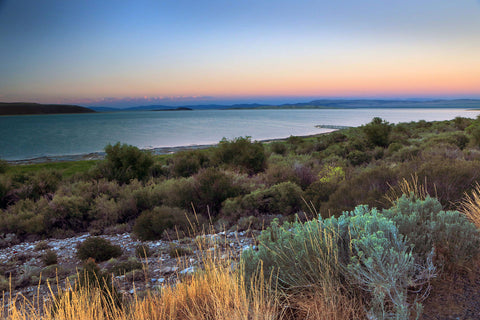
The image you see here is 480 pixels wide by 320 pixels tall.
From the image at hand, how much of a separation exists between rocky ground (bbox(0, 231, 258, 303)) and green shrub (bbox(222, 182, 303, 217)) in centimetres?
153

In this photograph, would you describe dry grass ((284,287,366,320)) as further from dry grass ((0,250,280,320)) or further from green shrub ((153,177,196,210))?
green shrub ((153,177,196,210))

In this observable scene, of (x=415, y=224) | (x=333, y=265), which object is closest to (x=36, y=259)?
(x=333, y=265)

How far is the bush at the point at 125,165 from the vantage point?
14562 millimetres

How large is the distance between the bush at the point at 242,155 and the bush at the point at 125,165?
4.14 metres

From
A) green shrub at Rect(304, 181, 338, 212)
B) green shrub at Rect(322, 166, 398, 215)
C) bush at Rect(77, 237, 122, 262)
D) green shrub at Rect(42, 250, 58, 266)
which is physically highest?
green shrub at Rect(322, 166, 398, 215)

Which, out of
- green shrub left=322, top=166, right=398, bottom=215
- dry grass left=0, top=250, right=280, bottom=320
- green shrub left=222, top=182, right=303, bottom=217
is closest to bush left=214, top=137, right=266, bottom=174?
green shrub left=222, top=182, right=303, bottom=217

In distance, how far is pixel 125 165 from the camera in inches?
592

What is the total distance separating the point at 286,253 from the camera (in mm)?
3027

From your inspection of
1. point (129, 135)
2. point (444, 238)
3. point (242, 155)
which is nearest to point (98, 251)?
point (444, 238)

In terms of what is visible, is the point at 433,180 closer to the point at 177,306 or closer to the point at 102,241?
the point at 177,306

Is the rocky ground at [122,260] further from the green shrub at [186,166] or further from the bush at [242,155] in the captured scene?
the bush at [242,155]

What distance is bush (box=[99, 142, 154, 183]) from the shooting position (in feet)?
47.8

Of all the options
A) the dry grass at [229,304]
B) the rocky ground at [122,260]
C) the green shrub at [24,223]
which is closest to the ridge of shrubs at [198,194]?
the green shrub at [24,223]

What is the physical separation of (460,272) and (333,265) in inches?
53.0
